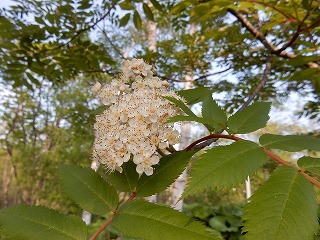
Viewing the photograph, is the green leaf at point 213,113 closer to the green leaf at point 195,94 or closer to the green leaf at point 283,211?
the green leaf at point 195,94

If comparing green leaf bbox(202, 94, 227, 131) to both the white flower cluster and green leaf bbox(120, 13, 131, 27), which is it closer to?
the white flower cluster

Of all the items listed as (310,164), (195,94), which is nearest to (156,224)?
(310,164)

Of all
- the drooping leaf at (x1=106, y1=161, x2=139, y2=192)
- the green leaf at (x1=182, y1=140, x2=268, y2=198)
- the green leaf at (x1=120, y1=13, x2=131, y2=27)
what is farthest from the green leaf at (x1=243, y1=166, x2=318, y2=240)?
the green leaf at (x1=120, y1=13, x2=131, y2=27)

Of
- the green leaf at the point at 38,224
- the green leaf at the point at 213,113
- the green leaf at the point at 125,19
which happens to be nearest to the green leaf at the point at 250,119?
the green leaf at the point at 213,113

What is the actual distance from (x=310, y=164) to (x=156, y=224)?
319 millimetres

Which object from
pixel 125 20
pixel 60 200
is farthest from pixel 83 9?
pixel 60 200

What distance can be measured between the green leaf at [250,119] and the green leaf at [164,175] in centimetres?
13

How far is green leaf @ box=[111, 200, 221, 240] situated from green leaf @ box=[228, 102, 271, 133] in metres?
0.27

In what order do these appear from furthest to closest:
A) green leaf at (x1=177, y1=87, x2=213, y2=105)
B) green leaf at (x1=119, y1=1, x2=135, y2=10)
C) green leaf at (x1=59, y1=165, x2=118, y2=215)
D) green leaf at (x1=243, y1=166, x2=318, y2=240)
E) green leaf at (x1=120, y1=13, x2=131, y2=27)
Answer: green leaf at (x1=120, y1=13, x2=131, y2=27), green leaf at (x1=119, y1=1, x2=135, y2=10), green leaf at (x1=177, y1=87, x2=213, y2=105), green leaf at (x1=59, y1=165, x2=118, y2=215), green leaf at (x1=243, y1=166, x2=318, y2=240)

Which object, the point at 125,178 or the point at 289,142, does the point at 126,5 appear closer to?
the point at 125,178

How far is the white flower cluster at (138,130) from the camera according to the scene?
76 centimetres

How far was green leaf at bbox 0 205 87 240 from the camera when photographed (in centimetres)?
62

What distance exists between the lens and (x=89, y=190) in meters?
0.74

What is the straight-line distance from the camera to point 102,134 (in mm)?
883
